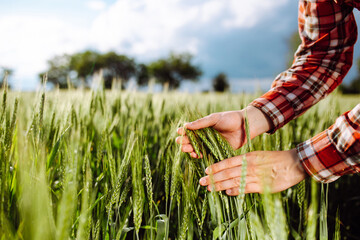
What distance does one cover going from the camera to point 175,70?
46.1m

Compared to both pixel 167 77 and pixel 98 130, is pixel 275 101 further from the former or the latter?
pixel 167 77

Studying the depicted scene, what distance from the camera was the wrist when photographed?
1.10m

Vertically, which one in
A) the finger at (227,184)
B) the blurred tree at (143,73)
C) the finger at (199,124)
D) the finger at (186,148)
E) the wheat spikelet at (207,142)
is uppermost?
the blurred tree at (143,73)

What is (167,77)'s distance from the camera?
4644cm

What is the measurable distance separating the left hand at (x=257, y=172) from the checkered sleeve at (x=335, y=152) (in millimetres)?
38

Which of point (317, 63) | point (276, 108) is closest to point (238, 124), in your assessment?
point (276, 108)

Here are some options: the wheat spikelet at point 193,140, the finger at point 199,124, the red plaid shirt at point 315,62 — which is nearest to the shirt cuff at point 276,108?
the red plaid shirt at point 315,62

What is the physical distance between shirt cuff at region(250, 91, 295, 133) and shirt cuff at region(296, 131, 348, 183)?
0.87ft

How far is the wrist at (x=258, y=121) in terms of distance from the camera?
110cm

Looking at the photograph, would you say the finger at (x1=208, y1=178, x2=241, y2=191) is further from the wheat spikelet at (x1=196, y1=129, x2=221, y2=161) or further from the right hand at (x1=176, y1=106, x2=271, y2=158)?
the right hand at (x1=176, y1=106, x2=271, y2=158)

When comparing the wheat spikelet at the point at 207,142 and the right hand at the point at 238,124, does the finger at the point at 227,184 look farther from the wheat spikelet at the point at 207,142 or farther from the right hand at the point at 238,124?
the right hand at the point at 238,124

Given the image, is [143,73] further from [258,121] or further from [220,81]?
[258,121]

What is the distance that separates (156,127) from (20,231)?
1320mm

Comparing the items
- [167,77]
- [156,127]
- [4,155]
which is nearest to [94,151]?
[156,127]
